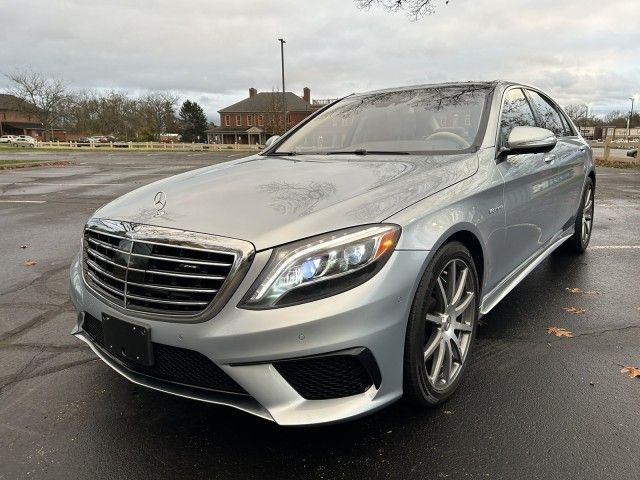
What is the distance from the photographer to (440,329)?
2.48m

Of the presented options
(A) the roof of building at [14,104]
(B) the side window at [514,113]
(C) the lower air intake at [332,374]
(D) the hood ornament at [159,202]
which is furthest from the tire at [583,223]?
(A) the roof of building at [14,104]

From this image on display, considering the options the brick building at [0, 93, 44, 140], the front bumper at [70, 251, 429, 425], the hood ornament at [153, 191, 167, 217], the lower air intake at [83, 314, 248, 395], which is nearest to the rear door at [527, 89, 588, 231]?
the front bumper at [70, 251, 429, 425]

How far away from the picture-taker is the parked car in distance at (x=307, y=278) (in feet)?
6.36

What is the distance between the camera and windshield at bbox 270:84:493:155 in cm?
331

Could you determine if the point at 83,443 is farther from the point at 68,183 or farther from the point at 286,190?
the point at 68,183

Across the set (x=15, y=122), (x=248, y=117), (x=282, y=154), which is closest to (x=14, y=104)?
(x=15, y=122)

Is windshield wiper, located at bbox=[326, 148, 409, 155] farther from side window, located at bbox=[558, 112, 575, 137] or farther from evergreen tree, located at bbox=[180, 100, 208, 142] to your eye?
evergreen tree, located at bbox=[180, 100, 208, 142]

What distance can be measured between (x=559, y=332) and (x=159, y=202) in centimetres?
276

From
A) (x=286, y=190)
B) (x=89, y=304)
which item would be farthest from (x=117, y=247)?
(x=286, y=190)

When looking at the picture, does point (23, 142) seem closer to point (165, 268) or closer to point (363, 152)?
point (363, 152)

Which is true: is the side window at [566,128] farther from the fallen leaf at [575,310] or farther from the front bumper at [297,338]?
the front bumper at [297,338]

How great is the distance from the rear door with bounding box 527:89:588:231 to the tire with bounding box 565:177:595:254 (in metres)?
0.30

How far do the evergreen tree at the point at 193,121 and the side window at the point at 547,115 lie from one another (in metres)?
90.7

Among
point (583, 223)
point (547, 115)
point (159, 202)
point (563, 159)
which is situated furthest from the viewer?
point (583, 223)
